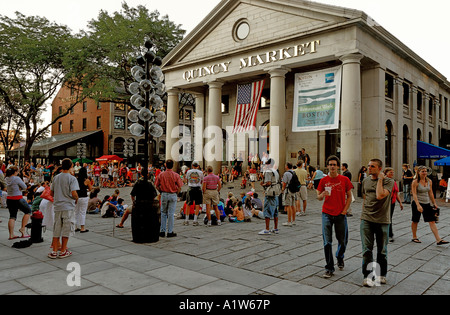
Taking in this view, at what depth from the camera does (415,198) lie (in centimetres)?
750

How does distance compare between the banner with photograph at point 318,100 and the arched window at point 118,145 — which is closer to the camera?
the banner with photograph at point 318,100

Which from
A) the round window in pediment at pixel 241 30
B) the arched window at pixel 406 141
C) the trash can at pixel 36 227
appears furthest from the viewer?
the arched window at pixel 406 141

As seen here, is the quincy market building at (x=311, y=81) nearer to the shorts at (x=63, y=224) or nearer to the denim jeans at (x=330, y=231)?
Result: the denim jeans at (x=330, y=231)

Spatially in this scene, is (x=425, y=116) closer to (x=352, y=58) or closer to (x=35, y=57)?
(x=352, y=58)

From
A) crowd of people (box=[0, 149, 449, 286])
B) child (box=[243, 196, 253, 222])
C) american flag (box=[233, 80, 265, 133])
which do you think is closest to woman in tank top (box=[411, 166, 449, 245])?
crowd of people (box=[0, 149, 449, 286])

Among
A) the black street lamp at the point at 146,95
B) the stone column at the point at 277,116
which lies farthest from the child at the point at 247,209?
the stone column at the point at 277,116

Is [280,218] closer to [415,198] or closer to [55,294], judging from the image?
[415,198]

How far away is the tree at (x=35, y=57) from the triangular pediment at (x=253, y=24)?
913 cm

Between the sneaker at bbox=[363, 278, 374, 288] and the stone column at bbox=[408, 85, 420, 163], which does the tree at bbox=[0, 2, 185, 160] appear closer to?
the stone column at bbox=[408, 85, 420, 163]

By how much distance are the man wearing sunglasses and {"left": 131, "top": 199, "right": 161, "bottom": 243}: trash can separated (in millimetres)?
4820

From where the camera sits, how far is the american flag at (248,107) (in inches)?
858

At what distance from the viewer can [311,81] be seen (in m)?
19.7

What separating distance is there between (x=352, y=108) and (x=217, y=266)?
15.0 meters

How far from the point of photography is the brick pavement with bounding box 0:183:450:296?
475 cm
